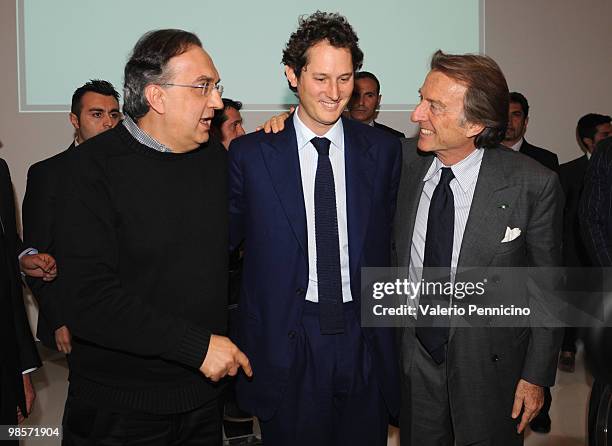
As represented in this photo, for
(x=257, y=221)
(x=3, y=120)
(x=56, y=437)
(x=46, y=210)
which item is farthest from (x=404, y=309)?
(x=3, y=120)

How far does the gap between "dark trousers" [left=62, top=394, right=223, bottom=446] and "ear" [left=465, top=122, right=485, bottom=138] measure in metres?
1.33

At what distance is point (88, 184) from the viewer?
6.19 ft

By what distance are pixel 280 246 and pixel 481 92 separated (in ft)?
2.99

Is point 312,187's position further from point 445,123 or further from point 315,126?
point 445,123

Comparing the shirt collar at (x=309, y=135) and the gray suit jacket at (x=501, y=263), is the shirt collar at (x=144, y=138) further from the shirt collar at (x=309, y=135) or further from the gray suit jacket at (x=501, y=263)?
the gray suit jacket at (x=501, y=263)

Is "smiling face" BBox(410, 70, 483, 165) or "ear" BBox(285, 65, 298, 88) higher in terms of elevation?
"ear" BBox(285, 65, 298, 88)

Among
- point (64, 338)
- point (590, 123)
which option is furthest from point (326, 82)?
point (590, 123)

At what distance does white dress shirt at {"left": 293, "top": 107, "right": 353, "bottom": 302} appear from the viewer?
226cm

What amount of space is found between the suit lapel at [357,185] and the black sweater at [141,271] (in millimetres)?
427

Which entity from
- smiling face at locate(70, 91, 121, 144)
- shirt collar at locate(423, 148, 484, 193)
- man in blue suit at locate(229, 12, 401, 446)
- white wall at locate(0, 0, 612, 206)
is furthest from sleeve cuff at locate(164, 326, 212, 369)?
white wall at locate(0, 0, 612, 206)

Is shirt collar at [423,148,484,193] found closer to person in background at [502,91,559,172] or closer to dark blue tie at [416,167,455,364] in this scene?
dark blue tie at [416,167,455,364]

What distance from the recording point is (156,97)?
2.00 meters

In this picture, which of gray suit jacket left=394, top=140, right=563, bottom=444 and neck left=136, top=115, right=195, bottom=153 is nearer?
neck left=136, top=115, right=195, bottom=153

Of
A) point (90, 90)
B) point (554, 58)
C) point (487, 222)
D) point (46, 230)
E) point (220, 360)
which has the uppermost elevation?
point (554, 58)
